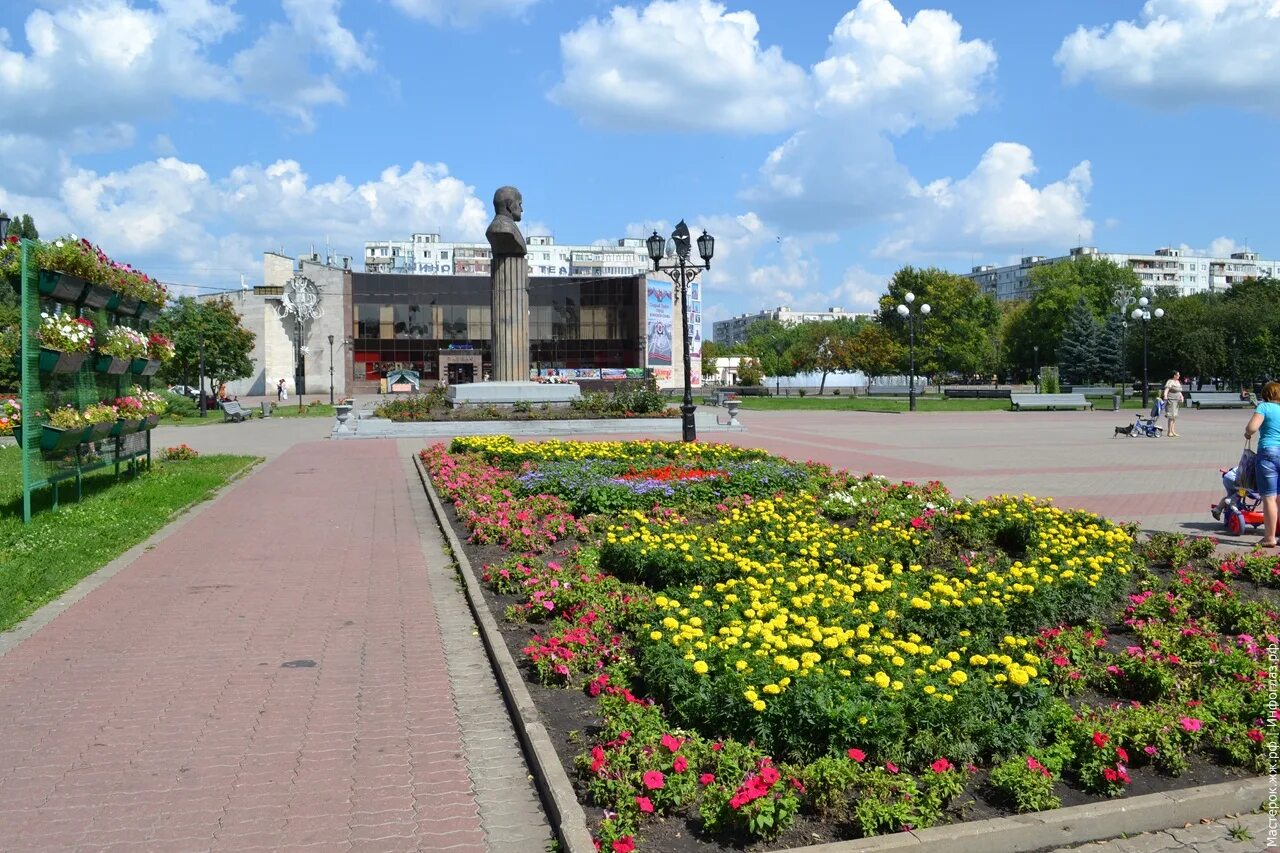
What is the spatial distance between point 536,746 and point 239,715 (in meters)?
1.79

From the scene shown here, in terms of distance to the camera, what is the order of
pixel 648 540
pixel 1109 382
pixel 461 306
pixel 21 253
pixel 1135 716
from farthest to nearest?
pixel 461 306
pixel 1109 382
pixel 21 253
pixel 648 540
pixel 1135 716

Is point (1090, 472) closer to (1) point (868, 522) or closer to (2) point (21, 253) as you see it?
(1) point (868, 522)

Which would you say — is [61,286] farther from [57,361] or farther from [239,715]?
[239,715]

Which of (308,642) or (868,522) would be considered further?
(868,522)

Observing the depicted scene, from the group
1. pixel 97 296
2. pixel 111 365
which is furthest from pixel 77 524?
pixel 97 296

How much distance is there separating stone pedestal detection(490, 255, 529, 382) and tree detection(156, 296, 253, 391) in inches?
857

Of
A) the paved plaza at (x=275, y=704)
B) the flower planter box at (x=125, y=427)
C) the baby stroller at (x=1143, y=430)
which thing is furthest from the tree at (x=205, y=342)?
the baby stroller at (x=1143, y=430)

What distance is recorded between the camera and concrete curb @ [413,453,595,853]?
3.63 metres

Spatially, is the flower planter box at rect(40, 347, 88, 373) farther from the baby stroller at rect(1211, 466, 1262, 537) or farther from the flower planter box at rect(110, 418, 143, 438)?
the baby stroller at rect(1211, 466, 1262, 537)

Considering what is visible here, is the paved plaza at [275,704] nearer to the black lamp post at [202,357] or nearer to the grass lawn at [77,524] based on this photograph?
the grass lawn at [77,524]

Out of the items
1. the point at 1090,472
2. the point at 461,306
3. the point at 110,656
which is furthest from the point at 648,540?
the point at 461,306

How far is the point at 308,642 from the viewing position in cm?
648

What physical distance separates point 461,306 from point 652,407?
49639 millimetres

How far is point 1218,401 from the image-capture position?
4366 centimetres
